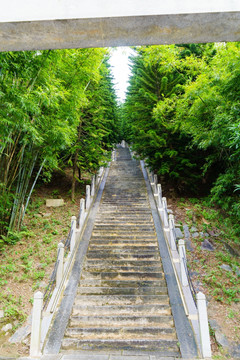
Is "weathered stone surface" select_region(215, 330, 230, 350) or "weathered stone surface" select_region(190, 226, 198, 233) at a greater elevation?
"weathered stone surface" select_region(190, 226, 198, 233)

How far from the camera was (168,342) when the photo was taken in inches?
131

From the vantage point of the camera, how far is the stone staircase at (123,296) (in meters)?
3.34

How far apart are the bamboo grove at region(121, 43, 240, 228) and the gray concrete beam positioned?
2.72 meters

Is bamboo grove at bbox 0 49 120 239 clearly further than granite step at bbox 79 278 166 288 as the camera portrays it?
No

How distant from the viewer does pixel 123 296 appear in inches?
166

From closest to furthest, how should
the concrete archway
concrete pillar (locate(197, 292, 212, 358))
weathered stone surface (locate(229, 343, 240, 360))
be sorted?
the concrete archway, concrete pillar (locate(197, 292, 212, 358)), weathered stone surface (locate(229, 343, 240, 360))

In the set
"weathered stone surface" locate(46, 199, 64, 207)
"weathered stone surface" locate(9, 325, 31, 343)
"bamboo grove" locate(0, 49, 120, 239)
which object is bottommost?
"weathered stone surface" locate(9, 325, 31, 343)

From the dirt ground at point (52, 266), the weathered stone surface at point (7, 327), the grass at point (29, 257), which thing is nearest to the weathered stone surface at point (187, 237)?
the dirt ground at point (52, 266)

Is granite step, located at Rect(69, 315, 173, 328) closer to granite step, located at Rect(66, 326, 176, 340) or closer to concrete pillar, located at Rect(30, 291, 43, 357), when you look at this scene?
granite step, located at Rect(66, 326, 176, 340)

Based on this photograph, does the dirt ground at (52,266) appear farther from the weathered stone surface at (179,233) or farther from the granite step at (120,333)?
the granite step at (120,333)

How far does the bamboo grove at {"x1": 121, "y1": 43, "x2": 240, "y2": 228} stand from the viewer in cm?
530

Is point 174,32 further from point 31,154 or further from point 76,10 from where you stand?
point 31,154

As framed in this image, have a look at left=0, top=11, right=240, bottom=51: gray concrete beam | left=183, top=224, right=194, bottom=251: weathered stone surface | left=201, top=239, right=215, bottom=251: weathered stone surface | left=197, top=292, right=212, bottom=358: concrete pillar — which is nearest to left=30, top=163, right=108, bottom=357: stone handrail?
left=197, top=292, right=212, bottom=358: concrete pillar

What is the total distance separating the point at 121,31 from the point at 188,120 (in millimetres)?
5109
